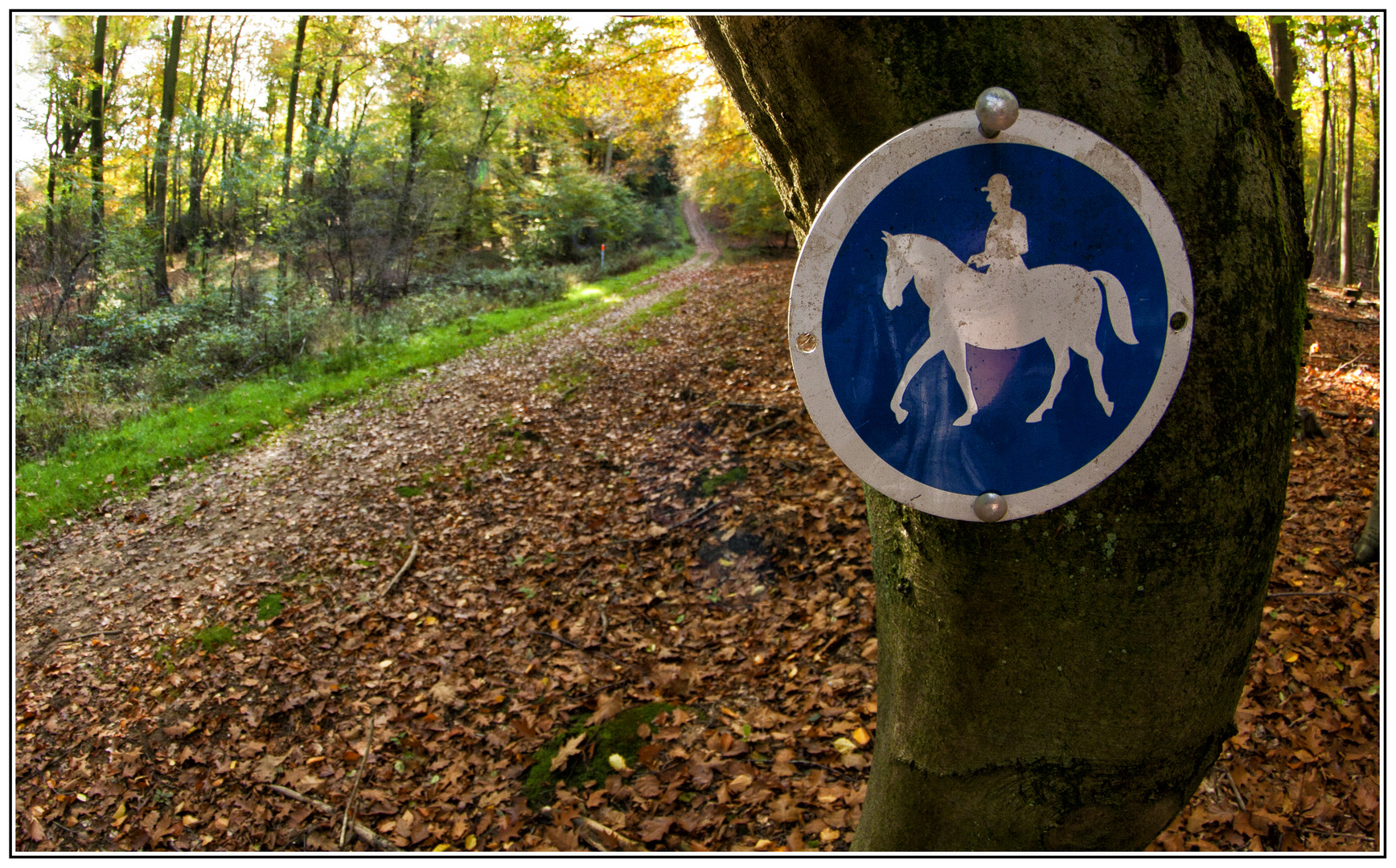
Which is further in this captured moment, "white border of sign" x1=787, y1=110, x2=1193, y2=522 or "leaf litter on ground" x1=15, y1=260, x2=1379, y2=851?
"leaf litter on ground" x1=15, y1=260, x2=1379, y2=851

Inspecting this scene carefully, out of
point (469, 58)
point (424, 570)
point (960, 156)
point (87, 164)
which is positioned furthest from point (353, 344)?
point (469, 58)

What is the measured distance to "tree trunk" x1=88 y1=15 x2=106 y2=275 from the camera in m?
10.9

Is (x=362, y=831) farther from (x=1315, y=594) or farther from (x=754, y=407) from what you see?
(x=1315, y=594)

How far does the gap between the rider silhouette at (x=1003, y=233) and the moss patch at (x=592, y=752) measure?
2.86 m

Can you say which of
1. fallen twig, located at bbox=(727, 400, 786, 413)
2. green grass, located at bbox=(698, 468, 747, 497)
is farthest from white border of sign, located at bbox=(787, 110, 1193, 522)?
fallen twig, located at bbox=(727, 400, 786, 413)

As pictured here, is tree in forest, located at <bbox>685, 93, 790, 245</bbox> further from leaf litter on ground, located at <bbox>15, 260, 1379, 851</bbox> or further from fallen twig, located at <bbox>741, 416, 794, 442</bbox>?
leaf litter on ground, located at <bbox>15, 260, 1379, 851</bbox>

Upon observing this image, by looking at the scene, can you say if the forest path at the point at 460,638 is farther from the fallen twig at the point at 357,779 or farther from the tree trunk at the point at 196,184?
the tree trunk at the point at 196,184

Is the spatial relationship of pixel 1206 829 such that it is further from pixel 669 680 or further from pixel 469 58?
pixel 469 58

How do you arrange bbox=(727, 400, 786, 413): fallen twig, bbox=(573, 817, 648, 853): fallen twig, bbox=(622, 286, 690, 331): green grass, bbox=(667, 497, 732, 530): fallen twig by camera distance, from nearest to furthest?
bbox=(573, 817, 648, 853): fallen twig
bbox=(667, 497, 732, 530): fallen twig
bbox=(727, 400, 786, 413): fallen twig
bbox=(622, 286, 690, 331): green grass

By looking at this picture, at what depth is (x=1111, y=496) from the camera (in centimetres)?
128

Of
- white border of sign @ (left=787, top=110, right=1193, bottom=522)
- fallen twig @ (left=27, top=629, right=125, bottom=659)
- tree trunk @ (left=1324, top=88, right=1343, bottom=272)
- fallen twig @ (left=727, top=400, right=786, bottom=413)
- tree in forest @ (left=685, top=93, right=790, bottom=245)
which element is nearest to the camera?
white border of sign @ (left=787, top=110, right=1193, bottom=522)

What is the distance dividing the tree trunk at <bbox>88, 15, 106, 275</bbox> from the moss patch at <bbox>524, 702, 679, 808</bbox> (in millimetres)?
12010

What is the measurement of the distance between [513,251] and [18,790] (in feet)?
74.7

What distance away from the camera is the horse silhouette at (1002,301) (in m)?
1.20
